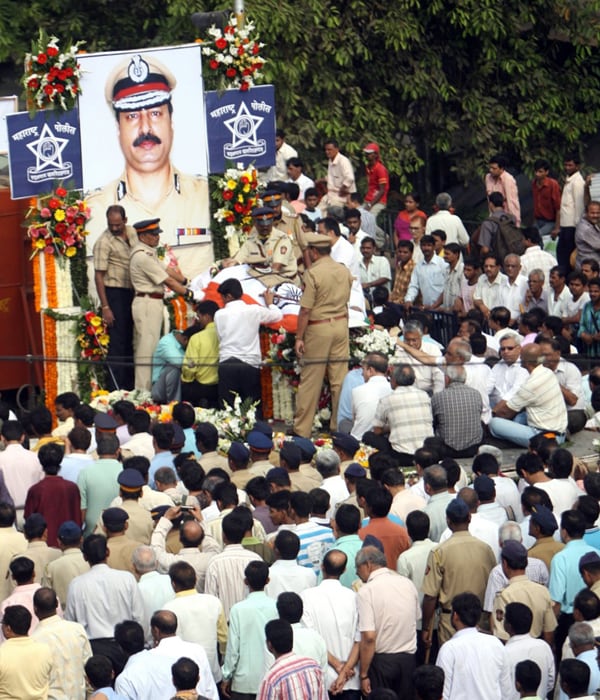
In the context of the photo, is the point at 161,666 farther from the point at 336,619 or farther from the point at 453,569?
the point at 453,569

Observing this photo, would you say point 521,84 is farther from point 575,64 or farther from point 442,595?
point 442,595

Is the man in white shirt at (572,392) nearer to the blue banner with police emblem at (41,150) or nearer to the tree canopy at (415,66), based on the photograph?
the blue banner with police emblem at (41,150)

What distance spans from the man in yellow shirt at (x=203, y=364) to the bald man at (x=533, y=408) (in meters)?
2.75

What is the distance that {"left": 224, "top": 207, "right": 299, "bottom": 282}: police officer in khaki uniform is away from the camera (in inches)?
680

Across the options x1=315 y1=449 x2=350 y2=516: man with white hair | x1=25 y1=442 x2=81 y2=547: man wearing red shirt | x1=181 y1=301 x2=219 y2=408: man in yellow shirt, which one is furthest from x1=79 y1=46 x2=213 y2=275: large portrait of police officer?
x1=315 y1=449 x2=350 y2=516: man with white hair

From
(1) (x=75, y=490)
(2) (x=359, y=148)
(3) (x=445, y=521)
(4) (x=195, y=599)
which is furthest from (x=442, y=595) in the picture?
(2) (x=359, y=148)

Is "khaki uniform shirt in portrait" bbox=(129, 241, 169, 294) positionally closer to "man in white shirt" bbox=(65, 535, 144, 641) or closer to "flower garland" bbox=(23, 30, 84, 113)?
"flower garland" bbox=(23, 30, 84, 113)

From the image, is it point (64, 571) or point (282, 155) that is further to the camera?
point (282, 155)

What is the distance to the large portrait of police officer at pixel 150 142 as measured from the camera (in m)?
17.7

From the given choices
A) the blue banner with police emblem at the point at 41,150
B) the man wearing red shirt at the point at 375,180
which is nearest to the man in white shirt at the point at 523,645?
the blue banner with police emblem at the point at 41,150

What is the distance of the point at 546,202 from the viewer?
20953 mm

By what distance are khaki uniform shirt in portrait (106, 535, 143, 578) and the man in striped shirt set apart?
1923 mm

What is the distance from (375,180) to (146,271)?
5636 millimetres

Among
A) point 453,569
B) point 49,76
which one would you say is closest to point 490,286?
point 49,76
